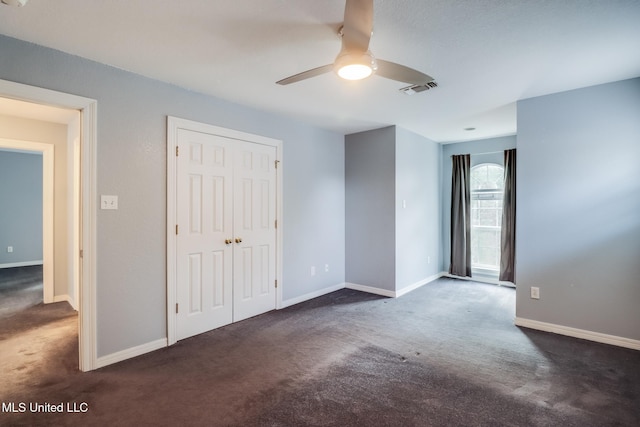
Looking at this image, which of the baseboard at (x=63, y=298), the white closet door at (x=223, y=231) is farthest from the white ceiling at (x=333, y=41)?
the baseboard at (x=63, y=298)

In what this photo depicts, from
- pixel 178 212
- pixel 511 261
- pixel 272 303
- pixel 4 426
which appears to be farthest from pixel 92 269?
pixel 511 261

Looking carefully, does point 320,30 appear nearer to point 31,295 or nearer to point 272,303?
point 272,303

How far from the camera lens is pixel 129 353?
2.65 metres

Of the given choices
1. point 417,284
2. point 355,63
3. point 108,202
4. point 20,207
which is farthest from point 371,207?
point 20,207

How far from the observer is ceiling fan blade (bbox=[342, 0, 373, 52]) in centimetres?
146

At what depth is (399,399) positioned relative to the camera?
2.10 metres

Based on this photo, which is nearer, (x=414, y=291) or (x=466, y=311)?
(x=466, y=311)

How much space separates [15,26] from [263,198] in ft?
7.95

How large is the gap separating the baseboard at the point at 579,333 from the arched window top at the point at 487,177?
263 cm

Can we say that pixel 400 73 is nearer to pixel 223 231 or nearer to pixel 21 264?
pixel 223 231

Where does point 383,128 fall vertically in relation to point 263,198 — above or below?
above

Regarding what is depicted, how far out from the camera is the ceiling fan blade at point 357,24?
4.81 ft

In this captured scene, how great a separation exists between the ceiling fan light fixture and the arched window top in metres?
4.49

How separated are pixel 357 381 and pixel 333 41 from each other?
8.18ft
